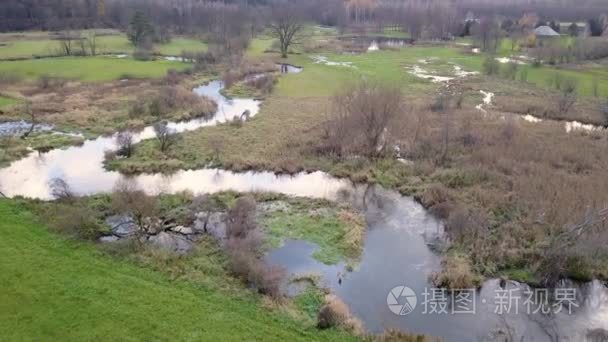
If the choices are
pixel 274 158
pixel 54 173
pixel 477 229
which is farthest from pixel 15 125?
pixel 477 229

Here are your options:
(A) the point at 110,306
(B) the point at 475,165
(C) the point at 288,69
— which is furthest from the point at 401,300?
(C) the point at 288,69

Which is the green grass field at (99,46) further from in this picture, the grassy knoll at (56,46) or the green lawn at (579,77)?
the green lawn at (579,77)

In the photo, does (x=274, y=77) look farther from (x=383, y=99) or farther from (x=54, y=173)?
(x=54, y=173)

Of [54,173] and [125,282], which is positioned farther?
[54,173]

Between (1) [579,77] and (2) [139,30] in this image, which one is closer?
(1) [579,77]

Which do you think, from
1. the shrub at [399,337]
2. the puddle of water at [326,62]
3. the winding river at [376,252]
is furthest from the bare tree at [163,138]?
the puddle of water at [326,62]

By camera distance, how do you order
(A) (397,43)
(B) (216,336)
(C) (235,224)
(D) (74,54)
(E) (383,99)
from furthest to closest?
(A) (397,43) < (D) (74,54) < (E) (383,99) < (C) (235,224) < (B) (216,336)

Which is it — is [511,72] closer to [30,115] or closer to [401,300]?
[401,300]
